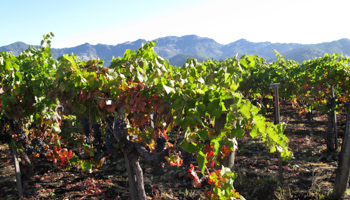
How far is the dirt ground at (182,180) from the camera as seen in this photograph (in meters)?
4.07

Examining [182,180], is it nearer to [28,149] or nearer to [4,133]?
[28,149]

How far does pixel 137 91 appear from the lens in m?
2.06

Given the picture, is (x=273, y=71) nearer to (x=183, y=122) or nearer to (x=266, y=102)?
(x=266, y=102)

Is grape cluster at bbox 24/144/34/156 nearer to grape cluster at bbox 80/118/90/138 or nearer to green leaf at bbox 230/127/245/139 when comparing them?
grape cluster at bbox 80/118/90/138

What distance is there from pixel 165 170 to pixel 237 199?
11.7 ft

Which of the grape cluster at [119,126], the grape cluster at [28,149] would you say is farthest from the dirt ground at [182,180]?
the grape cluster at [119,126]

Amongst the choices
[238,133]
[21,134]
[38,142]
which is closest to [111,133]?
[238,133]

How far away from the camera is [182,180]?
470 centimetres

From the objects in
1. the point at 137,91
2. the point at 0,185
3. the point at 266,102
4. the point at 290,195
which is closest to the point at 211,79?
the point at 137,91

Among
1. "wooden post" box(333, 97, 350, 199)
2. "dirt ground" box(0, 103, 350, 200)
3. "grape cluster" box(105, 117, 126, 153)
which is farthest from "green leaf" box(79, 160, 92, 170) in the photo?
"wooden post" box(333, 97, 350, 199)

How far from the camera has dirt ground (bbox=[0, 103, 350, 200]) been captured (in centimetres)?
407

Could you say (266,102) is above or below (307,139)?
above

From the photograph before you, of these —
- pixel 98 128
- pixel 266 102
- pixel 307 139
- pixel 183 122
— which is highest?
pixel 183 122

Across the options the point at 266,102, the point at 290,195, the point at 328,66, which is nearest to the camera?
the point at 290,195
